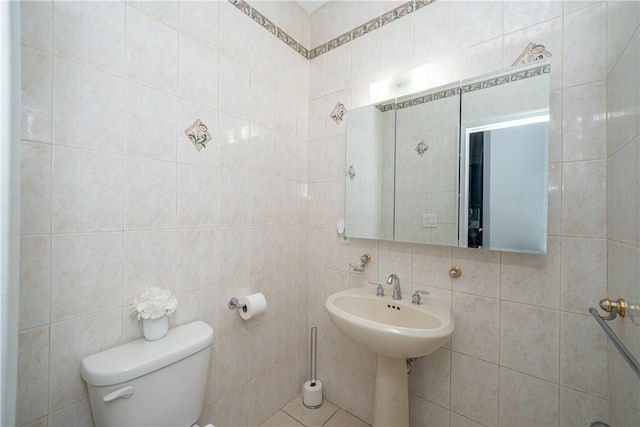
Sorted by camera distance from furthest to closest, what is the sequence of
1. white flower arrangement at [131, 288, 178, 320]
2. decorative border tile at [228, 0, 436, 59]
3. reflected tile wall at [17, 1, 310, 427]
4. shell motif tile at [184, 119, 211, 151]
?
1. decorative border tile at [228, 0, 436, 59]
2. shell motif tile at [184, 119, 211, 151]
3. white flower arrangement at [131, 288, 178, 320]
4. reflected tile wall at [17, 1, 310, 427]

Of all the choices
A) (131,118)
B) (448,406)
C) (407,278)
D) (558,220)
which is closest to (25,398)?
(131,118)

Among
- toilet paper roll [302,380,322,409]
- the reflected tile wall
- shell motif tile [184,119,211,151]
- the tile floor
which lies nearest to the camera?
the reflected tile wall

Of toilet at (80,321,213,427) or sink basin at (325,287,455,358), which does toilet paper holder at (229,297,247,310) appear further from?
sink basin at (325,287,455,358)

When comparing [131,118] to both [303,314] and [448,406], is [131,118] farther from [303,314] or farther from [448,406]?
[448,406]

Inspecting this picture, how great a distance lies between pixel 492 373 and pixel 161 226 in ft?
5.12

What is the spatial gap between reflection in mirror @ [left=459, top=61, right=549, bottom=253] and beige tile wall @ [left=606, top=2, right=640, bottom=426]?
175 millimetres

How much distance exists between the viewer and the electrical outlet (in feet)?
4.27

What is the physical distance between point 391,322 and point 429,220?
0.55 m

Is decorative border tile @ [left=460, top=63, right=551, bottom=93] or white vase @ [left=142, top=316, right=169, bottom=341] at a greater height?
decorative border tile @ [left=460, top=63, right=551, bottom=93]

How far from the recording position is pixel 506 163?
111 cm

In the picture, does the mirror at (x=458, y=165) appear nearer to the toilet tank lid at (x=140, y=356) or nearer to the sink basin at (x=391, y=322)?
the sink basin at (x=391, y=322)

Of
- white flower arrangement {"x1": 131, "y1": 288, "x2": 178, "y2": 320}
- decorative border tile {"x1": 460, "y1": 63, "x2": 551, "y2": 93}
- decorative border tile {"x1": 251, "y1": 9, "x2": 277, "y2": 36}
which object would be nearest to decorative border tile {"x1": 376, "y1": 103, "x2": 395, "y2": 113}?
decorative border tile {"x1": 460, "y1": 63, "x2": 551, "y2": 93}

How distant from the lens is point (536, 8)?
1081mm

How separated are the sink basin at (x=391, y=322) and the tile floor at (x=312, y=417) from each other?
70 cm
